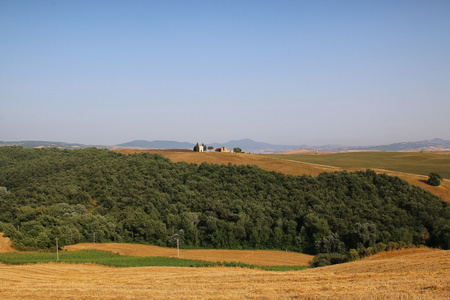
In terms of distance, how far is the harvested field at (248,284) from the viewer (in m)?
15.8

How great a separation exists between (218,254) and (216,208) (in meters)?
10.8

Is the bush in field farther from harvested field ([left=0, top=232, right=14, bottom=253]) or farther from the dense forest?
harvested field ([left=0, top=232, right=14, bottom=253])

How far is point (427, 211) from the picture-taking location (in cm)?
4381

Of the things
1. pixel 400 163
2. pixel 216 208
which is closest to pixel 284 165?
pixel 216 208

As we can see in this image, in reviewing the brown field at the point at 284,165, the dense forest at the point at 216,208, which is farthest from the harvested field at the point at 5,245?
the brown field at the point at 284,165

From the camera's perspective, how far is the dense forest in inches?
1626

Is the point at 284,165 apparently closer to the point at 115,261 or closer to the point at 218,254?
the point at 218,254

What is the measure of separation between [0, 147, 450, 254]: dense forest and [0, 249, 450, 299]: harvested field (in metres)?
16.1

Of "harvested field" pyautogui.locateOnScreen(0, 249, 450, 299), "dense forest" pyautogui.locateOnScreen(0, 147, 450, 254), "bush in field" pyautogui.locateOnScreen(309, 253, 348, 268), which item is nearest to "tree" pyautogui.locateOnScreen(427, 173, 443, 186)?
"dense forest" pyautogui.locateOnScreen(0, 147, 450, 254)

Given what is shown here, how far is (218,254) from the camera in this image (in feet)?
129

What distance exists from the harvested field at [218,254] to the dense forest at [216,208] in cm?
186

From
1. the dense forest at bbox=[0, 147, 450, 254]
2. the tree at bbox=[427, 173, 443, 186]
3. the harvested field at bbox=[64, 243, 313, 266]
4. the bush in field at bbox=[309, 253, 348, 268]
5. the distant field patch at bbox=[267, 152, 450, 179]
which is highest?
the distant field patch at bbox=[267, 152, 450, 179]

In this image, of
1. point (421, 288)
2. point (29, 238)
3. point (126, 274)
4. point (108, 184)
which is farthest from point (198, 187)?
point (421, 288)

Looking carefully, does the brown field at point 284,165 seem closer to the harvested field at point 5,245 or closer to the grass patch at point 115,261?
the grass patch at point 115,261
